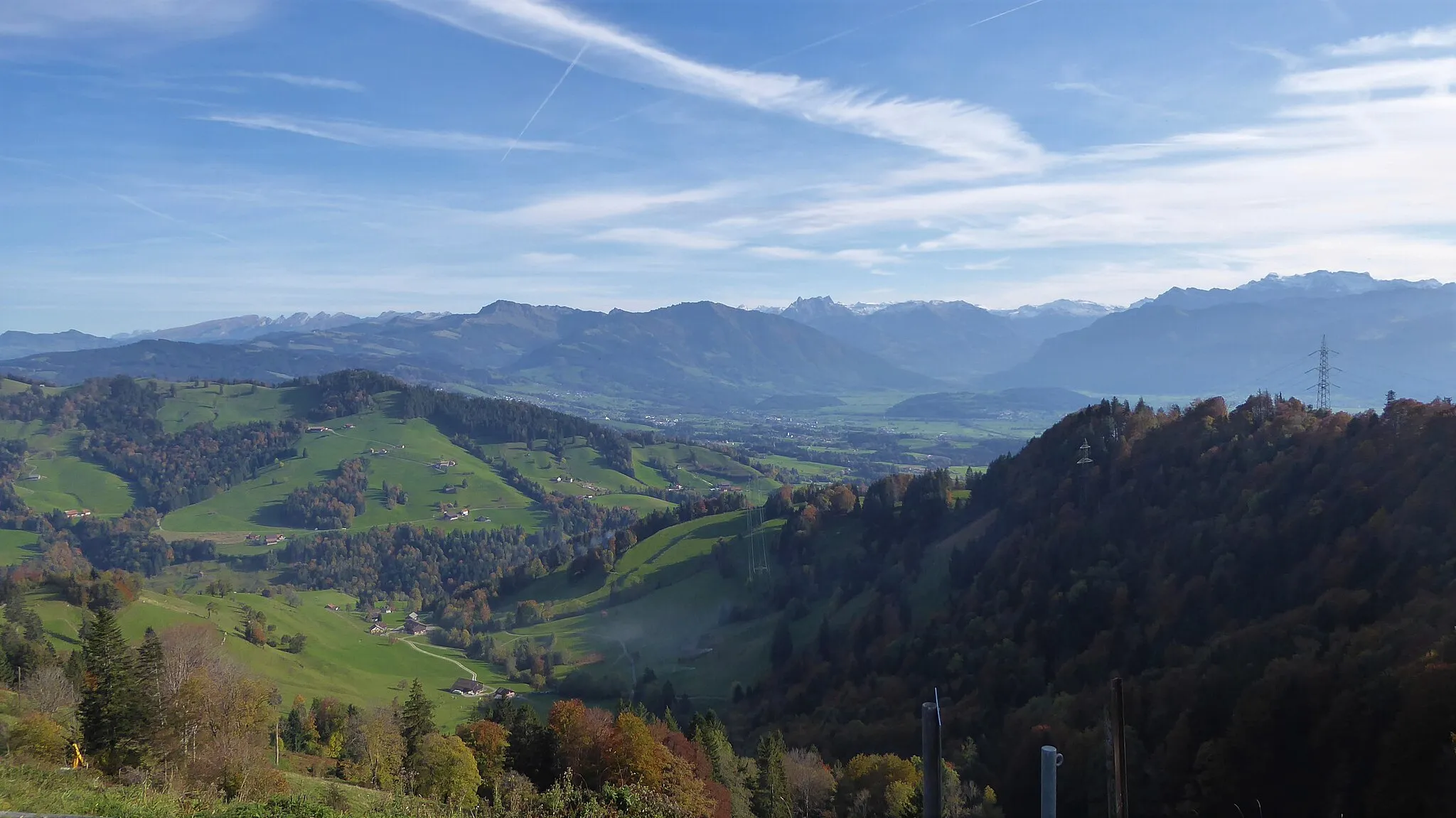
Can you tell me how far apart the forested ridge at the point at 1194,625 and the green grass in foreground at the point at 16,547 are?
171879 mm

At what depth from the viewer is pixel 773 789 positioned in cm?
4659

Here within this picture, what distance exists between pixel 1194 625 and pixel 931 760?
63031 mm

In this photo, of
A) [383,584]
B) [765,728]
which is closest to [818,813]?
[765,728]

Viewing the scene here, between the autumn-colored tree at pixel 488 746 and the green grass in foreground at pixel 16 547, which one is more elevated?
the autumn-colored tree at pixel 488 746

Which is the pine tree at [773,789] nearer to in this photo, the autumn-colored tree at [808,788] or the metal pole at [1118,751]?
the autumn-colored tree at [808,788]

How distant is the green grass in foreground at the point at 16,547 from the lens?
6718 inches

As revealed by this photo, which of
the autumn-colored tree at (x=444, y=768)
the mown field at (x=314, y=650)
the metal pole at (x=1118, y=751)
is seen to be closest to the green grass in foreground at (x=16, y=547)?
the mown field at (x=314, y=650)

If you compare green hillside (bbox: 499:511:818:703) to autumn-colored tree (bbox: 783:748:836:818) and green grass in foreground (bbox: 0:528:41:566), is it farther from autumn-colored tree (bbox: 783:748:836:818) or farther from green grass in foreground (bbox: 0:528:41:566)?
green grass in foreground (bbox: 0:528:41:566)

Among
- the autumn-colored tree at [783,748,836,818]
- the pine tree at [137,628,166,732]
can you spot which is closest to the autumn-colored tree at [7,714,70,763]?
the pine tree at [137,628,166,732]

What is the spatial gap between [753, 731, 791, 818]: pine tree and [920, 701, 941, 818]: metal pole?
40.1 metres

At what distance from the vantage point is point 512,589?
157625 millimetres

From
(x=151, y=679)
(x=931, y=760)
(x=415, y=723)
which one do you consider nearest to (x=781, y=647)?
(x=415, y=723)

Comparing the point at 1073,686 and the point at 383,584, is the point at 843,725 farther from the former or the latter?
the point at 383,584

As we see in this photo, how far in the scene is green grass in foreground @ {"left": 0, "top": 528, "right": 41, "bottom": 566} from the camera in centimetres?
17062
